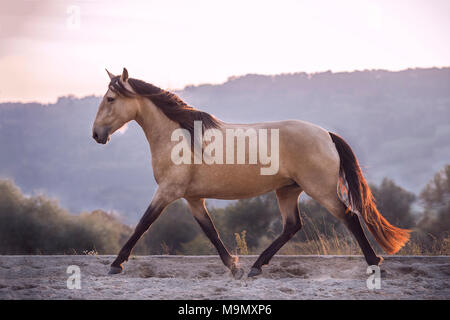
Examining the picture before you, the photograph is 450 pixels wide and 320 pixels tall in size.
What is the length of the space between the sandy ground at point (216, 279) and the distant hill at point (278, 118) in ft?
98.0

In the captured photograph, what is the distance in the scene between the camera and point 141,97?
4.86m

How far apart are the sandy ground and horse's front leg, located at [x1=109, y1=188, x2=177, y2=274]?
20 centimetres

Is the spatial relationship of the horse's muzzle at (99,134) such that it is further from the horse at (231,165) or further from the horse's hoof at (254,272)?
the horse's hoof at (254,272)

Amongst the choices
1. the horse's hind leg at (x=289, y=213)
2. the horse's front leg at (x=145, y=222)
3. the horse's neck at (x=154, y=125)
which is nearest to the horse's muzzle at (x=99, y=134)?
the horse's neck at (x=154, y=125)

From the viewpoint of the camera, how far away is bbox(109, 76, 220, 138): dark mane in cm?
472

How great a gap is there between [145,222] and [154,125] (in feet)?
3.64

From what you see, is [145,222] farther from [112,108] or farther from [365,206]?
[365,206]

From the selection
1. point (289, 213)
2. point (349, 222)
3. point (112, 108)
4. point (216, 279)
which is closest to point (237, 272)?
point (216, 279)

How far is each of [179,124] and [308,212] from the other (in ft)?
34.2

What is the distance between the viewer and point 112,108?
15.4ft

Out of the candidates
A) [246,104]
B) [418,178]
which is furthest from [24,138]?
[418,178]

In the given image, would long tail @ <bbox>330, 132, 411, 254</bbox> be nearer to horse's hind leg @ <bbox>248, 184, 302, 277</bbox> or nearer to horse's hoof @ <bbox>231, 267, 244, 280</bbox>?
horse's hind leg @ <bbox>248, 184, 302, 277</bbox>

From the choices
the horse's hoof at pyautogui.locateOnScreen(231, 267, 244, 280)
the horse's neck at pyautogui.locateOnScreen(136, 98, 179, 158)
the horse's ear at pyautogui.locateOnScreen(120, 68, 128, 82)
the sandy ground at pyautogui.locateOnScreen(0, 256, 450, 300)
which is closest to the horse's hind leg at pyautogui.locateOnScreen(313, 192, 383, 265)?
the sandy ground at pyautogui.locateOnScreen(0, 256, 450, 300)
